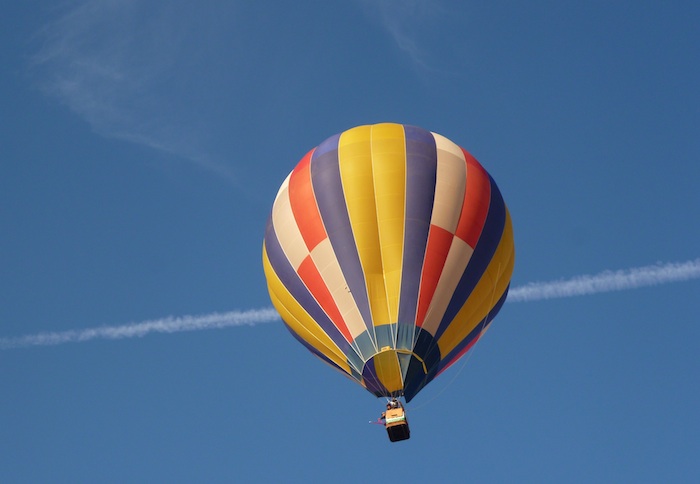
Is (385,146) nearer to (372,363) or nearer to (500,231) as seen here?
(500,231)

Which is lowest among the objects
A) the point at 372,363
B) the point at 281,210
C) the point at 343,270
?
the point at 372,363

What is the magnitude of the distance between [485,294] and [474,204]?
6.47 feet

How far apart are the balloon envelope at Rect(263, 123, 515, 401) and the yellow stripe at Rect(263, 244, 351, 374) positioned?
0.11 ft

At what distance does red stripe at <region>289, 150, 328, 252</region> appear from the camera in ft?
95.8

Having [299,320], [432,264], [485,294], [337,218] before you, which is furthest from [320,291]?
[485,294]

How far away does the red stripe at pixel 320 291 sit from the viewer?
28453mm

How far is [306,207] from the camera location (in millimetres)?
29672

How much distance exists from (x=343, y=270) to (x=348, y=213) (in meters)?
1.30

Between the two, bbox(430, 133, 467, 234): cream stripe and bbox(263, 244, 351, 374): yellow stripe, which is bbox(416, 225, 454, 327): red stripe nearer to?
bbox(430, 133, 467, 234): cream stripe

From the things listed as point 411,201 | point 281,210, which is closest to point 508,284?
point 411,201

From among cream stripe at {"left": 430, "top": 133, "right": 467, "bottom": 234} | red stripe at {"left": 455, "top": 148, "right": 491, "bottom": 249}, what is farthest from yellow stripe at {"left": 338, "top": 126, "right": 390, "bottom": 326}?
red stripe at {"left": 455, "top": 148, "right": 491, "bottom": 249}

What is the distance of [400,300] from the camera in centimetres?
2802

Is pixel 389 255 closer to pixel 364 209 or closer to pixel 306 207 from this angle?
pixel 364 209

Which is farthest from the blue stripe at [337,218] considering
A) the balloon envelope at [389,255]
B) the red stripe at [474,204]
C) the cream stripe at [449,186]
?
the red stripe at [474,204]
